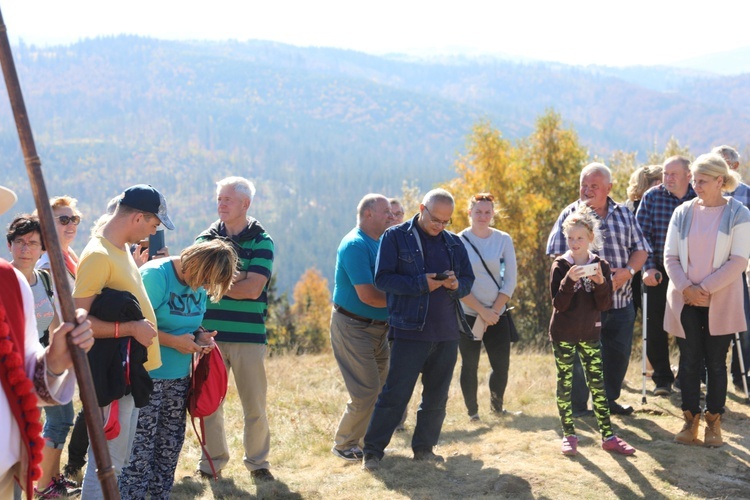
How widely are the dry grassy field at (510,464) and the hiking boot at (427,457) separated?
7cm

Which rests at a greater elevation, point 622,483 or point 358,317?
point 358,317

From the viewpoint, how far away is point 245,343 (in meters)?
5.53

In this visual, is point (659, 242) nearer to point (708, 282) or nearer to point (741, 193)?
point (741, 193)

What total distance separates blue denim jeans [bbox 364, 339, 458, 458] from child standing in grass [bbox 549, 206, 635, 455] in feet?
2.75

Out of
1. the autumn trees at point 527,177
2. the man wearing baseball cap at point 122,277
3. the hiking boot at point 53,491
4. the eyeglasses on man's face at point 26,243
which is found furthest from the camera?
the autumn trees at point 527,177

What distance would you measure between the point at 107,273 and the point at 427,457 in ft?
9.91

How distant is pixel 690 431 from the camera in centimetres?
588

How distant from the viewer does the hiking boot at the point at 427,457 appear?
18.9ft

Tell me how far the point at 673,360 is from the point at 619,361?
3.19m

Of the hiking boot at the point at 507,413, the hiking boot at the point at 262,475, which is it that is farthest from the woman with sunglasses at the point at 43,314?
the hiking boot at the point at 507,413

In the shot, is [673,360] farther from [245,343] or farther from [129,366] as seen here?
[129,366]

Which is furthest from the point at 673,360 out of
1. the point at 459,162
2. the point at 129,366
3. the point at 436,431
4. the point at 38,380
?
the point at 459,162

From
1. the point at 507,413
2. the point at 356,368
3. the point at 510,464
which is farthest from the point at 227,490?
the point at 507,413

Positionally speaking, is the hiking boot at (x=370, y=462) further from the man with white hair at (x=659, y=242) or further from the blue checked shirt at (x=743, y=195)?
the blue checked shirt at (x=743, y=195)
